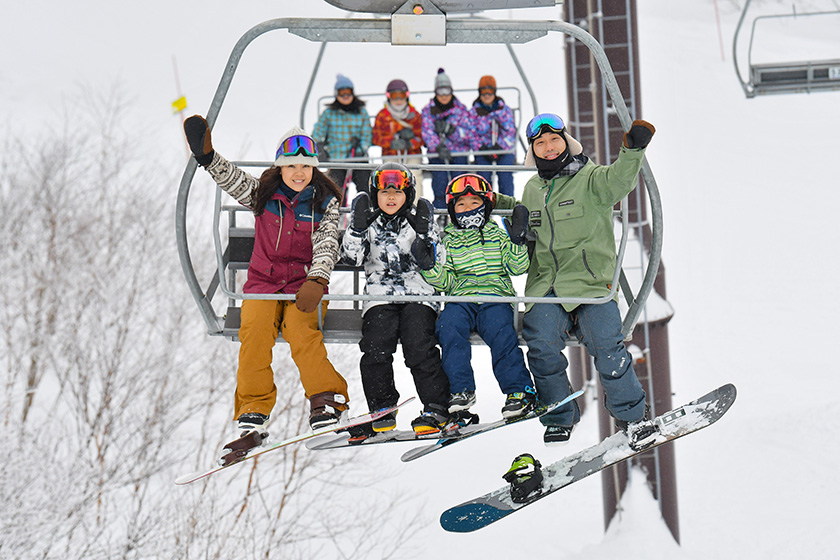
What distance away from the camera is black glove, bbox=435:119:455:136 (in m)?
6.52

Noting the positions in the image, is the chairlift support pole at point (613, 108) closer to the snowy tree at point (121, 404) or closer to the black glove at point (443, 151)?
the black glove at point (443, 151)

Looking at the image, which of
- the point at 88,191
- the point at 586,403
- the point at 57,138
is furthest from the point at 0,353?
the point at 586,403

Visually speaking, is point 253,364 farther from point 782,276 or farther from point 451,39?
point 782,276

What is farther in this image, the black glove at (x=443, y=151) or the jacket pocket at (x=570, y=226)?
the black glove at (x=443, y=151)

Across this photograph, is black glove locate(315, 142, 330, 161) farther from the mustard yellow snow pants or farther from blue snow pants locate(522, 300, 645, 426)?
blue snow pants locate(522, 300, 645, 426)

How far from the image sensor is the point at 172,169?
22.5 meters

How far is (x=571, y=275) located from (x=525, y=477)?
92 cm

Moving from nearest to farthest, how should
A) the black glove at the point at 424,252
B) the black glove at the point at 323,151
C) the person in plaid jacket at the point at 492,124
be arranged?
the black glove at the point at 424,252 → the person in plaid jacket at the point at 492,124 → the black glove at the point at 323,151

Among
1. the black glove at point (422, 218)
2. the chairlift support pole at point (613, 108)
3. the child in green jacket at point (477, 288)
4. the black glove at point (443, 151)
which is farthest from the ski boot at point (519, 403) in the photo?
the chairlift support pole at point (613, 108)

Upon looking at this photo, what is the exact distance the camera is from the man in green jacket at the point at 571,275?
3855 millimetres

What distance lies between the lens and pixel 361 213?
12.6ft

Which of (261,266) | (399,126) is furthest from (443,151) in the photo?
(261,266)

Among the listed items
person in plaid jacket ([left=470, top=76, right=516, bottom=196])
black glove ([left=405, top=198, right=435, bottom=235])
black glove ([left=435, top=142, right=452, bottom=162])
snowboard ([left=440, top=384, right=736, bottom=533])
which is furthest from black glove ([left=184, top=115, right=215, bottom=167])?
person in plaid jacket ([left=470, top=76, right=516, bottom=196])

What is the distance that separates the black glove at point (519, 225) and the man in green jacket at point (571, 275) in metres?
0.07
